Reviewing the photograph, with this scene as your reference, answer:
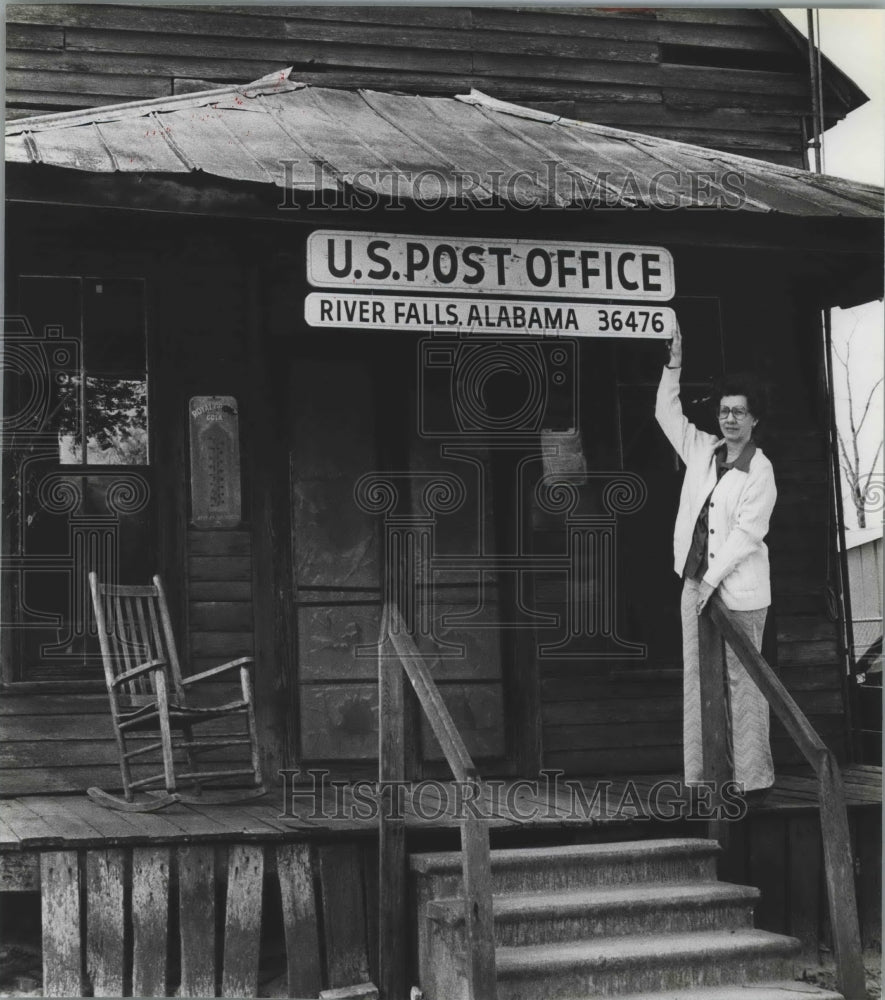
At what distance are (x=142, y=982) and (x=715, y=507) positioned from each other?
10.8ft

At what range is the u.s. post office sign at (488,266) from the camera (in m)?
6.20

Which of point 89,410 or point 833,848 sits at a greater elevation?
point 89,410

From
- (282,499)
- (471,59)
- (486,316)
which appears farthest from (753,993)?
(471,59)

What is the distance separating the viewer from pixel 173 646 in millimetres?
6930

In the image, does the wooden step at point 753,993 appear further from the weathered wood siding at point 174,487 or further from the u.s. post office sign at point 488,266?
the u.s. post office sign at point 488,266

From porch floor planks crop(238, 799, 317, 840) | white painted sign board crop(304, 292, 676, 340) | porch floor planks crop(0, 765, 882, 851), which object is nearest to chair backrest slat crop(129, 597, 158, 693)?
porch floor planks crop(0, 765, 882, 851)

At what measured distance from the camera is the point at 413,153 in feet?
21.9

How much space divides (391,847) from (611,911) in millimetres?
948

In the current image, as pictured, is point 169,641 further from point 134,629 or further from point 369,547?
point 369,547

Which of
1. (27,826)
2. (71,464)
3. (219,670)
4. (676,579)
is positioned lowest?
(27,826)

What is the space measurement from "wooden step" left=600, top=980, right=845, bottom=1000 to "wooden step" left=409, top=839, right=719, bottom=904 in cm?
68

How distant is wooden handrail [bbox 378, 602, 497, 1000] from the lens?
493 centimetres

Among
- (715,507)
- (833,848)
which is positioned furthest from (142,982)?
(715,507)

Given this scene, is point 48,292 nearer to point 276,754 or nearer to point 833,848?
point 276,754
